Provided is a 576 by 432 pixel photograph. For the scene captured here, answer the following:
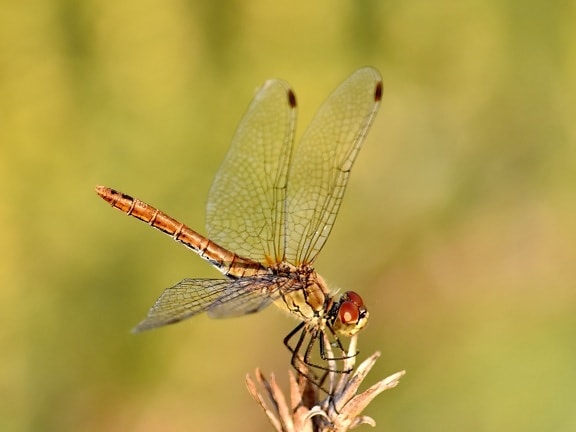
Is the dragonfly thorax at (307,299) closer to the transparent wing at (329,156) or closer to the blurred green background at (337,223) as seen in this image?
the transparent wing at (329,156)

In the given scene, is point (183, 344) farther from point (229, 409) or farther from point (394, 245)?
point (394, 245)

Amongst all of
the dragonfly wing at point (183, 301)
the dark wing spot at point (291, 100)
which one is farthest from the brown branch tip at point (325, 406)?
the dark wing spot at point (291, 100)

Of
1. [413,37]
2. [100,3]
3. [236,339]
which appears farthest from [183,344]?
[413,37]

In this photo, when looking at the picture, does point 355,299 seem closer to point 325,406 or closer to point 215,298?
point 215,298

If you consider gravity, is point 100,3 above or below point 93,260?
above

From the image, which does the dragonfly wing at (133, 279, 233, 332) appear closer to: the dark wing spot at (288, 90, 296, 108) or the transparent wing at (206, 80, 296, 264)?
the transparent wing at (206, 80, 296, 264)

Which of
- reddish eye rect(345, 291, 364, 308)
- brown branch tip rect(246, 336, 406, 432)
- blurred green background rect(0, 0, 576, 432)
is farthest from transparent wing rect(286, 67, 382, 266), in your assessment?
blurred green background rect(0, 0, 576, 432)
